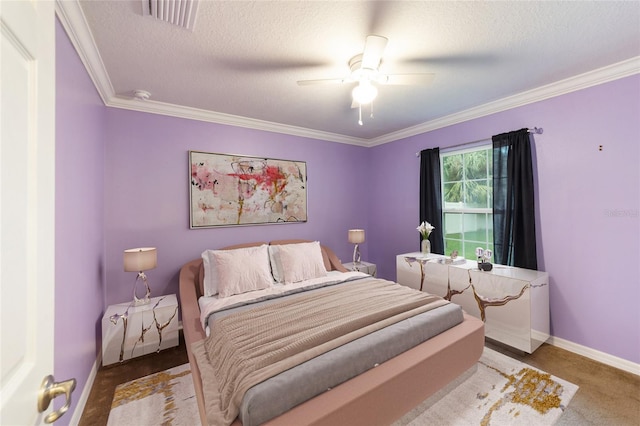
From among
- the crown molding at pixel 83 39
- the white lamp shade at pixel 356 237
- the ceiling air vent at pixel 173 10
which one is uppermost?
the ceiling air vent at pixel 173 10

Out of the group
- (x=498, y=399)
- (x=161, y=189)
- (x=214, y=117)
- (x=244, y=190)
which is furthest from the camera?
(x=244, y=190)

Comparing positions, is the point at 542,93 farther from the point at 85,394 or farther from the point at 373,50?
the point at 85,394

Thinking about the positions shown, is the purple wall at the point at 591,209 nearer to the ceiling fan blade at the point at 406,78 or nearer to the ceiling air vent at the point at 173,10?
the ceiling fan blade at the point at 406,78

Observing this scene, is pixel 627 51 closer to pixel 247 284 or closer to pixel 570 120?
pixel 570 120

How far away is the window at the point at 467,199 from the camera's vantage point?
10.8ft

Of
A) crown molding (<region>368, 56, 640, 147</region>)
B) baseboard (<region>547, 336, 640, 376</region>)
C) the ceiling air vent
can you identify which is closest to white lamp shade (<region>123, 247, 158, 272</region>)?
the ceiling air vent

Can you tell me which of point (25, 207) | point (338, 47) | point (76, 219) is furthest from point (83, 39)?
point (25, 207)

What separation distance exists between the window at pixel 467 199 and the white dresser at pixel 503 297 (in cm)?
41

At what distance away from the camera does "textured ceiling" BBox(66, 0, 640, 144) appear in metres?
1.62

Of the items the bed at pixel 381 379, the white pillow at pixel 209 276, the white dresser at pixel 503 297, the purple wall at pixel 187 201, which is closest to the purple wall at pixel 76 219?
the purple wall at pixel 187 201

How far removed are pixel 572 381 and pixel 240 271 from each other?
→ 2902 millimetres

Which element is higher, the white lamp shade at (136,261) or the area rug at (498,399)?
the white lamp shade at (136,261)

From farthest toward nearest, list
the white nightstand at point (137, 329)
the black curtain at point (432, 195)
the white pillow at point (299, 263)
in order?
the black curtain at point (432, 195), the white pillow at point (299, 263), the white nightstand at point (137, 329)

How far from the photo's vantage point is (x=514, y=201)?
9.46 feet
